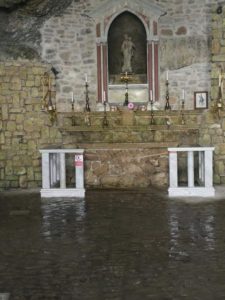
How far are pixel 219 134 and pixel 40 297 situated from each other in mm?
7112

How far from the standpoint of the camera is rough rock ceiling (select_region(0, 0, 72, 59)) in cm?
1054

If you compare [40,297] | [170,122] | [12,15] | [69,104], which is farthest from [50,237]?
[12,15]

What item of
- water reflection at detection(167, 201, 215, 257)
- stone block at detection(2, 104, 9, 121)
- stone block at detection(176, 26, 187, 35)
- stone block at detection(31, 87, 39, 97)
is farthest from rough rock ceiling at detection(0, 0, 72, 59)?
water reflection at detection(167, 201, 215, 257)

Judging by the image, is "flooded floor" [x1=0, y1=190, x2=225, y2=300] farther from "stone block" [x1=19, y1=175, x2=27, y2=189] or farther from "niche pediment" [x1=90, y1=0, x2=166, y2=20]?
"niche pediment" [x1=90, y1=0, x2=166, y2=20]

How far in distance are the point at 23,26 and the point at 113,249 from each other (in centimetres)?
699

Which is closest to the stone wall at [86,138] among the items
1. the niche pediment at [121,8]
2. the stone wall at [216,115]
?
the stone wall at [216,115]

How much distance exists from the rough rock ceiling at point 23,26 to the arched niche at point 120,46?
1554 millimetres

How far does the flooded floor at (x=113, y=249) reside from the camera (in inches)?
168

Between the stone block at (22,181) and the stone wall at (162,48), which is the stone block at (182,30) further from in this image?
the stone block at (22,181)

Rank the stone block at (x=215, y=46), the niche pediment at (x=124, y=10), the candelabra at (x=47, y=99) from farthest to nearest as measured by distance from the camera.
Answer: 1. the niche pediment at (x=124, y=10)
2. the candelabra at (x=47, y=99)
3. the stone block at (x=215, y=46)

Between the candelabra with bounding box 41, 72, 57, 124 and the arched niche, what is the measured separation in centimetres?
168

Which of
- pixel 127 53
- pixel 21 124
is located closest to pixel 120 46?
pixel 127 53

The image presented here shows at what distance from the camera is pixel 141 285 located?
434cm

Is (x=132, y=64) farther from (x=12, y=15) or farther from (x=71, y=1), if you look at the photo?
(x=12, y=15)
